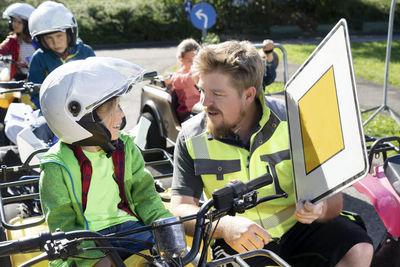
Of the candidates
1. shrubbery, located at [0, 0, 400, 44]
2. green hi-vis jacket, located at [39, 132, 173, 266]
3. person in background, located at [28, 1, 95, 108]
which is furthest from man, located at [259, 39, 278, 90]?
shrubbery, located at [0, 0, 400, 44]

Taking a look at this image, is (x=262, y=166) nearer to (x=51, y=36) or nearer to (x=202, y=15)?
(x=51, y=36)

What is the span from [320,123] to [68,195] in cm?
112

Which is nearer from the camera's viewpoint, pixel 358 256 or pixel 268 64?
pixel 358 256

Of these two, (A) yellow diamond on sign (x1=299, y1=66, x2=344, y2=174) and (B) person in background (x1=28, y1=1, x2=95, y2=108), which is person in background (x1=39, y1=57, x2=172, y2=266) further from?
(B) person in background (x1=28, y1=1, x2=95, y2=108)

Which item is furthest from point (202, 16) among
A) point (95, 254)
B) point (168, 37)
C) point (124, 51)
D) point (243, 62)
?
point (168, 37)

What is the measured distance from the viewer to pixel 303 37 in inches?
881

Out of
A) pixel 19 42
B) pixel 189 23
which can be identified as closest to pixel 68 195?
pixel 19 42

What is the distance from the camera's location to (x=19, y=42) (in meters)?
6.58

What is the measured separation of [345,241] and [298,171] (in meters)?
0.48

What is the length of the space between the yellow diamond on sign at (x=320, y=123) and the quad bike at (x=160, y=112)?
3.64 meters

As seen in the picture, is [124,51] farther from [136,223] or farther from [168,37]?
[136,223]

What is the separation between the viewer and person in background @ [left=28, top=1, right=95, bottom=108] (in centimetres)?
424

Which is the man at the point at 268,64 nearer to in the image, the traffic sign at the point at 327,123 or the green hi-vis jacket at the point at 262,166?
the green hi-vis jacket at the point at 262,166

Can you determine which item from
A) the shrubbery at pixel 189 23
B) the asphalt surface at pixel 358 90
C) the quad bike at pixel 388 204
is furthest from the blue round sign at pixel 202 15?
the shrubbery at pixel 189 23
